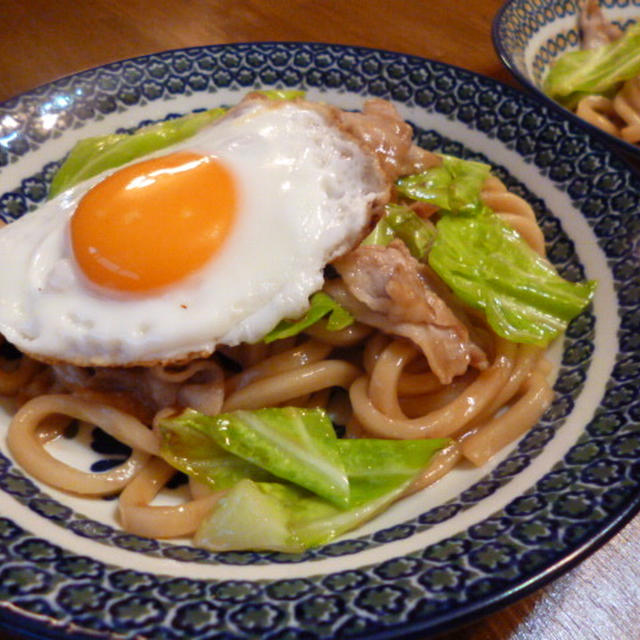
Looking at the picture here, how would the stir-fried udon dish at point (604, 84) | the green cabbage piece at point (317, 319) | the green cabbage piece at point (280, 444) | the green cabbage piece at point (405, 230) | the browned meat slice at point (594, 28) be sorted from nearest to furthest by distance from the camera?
the green cabbage piece at point (280, 444) < the green cabbage piece at point (317, 319) < the green cabbage piece at point (405, 230) < the stir-fried udon dish at point (604, 84) < the browned meat slice at point (594, 28)

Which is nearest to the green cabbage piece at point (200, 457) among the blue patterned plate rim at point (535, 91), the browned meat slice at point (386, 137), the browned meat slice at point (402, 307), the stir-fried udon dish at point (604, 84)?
the browned meat slice at point (402, 307)

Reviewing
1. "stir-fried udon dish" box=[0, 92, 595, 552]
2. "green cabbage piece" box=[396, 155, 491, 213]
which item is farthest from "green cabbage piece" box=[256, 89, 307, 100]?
"green cabbage piece" box=[396, 155, 491, 213]

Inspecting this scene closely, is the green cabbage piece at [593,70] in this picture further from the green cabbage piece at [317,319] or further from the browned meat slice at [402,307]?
the green cabbage piece at [317,319]

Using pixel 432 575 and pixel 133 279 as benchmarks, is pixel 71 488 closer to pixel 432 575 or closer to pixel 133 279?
pixel 133 279

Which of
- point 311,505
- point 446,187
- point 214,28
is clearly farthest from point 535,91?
point 214,28

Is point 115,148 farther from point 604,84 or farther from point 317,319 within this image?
point 604,84

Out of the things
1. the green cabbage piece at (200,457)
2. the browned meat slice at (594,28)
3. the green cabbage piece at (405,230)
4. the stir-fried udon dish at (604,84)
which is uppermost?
the browned meat slice at (594,28)

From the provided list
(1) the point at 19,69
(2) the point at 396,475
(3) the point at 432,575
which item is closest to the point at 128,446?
(2) the point at 396,475
